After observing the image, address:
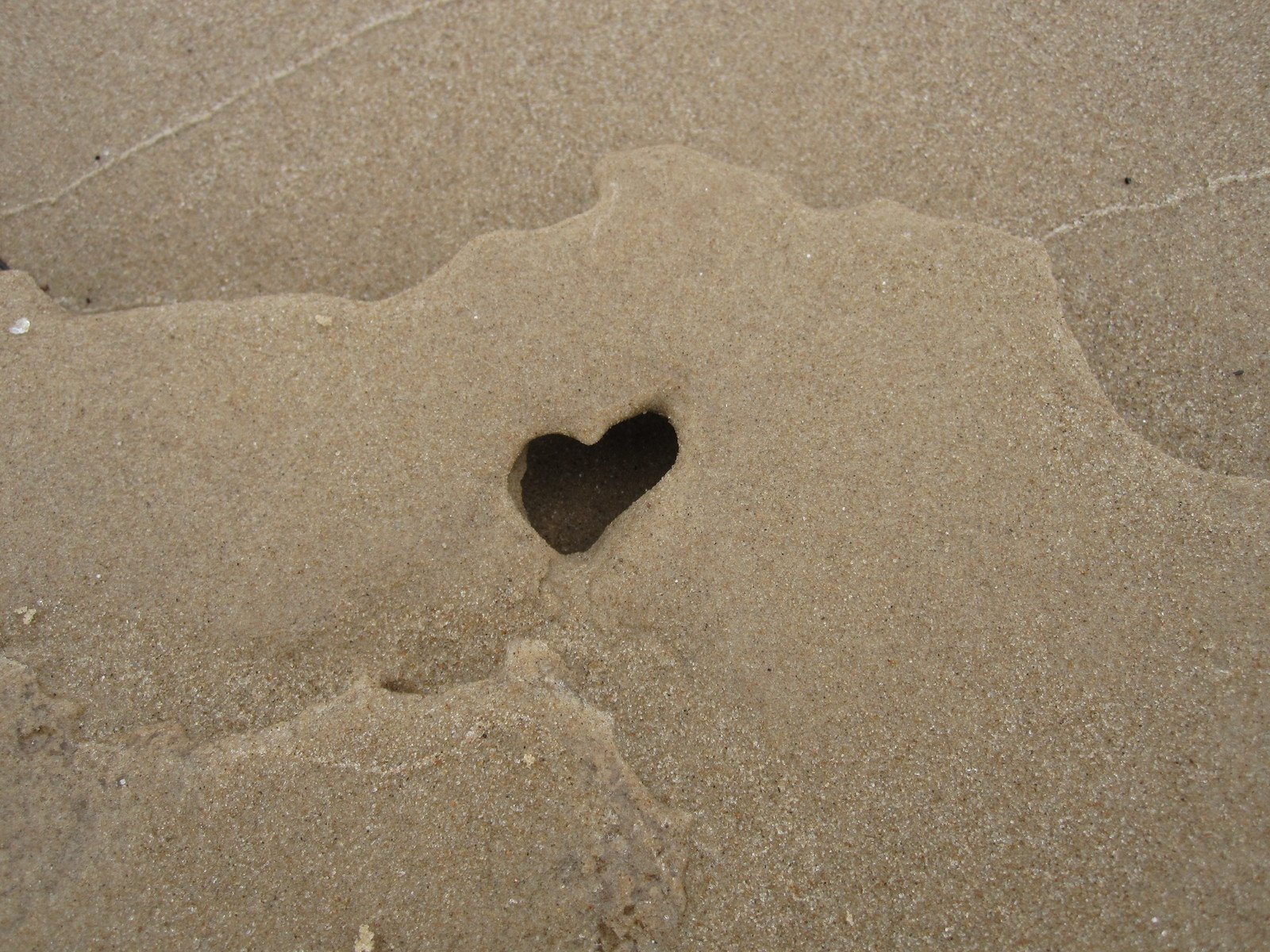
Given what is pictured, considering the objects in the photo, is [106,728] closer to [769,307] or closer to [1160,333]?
[769,307]

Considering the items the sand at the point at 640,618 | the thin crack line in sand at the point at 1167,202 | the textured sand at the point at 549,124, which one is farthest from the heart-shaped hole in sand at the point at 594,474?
the thin crack line in sand at the point at 1167,202

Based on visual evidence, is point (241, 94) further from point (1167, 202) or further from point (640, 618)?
point (1167, 202)

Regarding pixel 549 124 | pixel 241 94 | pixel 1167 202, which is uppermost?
pixel 241 94

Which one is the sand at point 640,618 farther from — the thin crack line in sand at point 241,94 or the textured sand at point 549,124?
the thin crack line in sand at point 241,94

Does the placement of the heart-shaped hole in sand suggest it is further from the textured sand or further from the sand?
the textured sand

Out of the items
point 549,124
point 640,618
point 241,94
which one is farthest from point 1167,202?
point 241,94

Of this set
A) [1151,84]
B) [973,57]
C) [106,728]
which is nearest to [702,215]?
[973,57]
